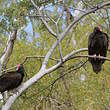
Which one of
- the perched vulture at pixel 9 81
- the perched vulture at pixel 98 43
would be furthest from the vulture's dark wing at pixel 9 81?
the perched vulture at pixel 98 43

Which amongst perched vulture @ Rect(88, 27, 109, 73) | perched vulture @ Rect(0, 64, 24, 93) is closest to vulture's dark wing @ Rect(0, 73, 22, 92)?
perched vulture @ Rect(0, 64, 24, 93)

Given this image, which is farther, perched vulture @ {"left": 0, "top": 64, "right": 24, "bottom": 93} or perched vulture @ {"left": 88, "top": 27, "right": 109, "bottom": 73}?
perched vulture @ {"left": 0, "top": 64, "right": 24, "bottom": 93}

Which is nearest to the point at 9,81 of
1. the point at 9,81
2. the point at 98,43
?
the point at 9,81

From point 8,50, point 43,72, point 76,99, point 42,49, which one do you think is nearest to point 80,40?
point 42,49

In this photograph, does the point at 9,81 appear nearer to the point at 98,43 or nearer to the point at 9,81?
the point at 9,81

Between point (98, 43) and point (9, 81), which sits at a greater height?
point (98, 43)

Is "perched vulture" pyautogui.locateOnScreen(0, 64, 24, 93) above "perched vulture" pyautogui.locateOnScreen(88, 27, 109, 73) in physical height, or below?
below

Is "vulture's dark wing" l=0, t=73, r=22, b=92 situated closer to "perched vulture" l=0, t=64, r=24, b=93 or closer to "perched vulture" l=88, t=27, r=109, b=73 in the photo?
"perched vulture" l=0, t=64, r=24, b=93

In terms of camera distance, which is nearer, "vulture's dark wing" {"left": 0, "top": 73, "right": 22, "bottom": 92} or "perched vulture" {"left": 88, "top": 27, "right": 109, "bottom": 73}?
"perched vulture" {"left": 88, "top": 27, "right": 109, "bottom": 73}

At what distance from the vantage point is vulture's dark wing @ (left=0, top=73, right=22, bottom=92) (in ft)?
23.2

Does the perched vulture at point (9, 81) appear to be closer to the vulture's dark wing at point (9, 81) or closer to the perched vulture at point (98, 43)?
the vulture's dark wing at point (9, 81)

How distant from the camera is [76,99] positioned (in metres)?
10.6

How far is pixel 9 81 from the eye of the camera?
23.3 feet

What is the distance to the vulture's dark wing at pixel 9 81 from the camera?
7.09 meters
